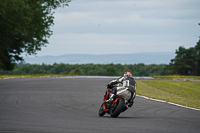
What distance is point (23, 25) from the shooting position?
132 feet

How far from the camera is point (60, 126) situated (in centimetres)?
923

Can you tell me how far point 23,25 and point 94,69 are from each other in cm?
11423

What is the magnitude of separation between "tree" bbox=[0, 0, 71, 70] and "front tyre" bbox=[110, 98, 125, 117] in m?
28.0

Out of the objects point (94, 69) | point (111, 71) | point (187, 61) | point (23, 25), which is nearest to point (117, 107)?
point (23, 25)

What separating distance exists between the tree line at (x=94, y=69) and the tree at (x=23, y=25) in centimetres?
6124

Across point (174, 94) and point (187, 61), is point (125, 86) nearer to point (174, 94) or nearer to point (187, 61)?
point (174, 94)

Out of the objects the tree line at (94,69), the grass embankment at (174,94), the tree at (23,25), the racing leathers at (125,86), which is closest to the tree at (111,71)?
the tree line at (94,69)

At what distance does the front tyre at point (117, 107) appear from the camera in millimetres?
11113

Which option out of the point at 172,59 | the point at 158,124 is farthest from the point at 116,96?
the point at 172,59

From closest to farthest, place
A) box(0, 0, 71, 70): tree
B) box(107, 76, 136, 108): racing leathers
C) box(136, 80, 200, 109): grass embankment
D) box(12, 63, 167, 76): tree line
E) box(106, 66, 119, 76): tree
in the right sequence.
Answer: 1. box(107, 76, 136, 108): racing leathers
2. box(136, 80, 200, 109): grass embankment
3. box(0, 0, 71, 70): tree
4. box(12, 63, 167, 76): tree line
5. box(106, 66, 119, 76): tree

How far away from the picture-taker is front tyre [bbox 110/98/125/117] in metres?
11.1

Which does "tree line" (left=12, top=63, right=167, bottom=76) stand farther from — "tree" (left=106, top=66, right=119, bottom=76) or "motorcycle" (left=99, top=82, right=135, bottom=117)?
"motorcycle" (left=99, top=82, right=135, bottom=117)

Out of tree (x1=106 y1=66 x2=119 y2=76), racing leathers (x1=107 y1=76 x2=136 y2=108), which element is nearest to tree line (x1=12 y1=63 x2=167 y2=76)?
tree (x1=106 y1=66 x2=119 y2=76)

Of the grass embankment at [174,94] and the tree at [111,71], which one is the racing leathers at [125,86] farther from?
the tree at [111,71]
